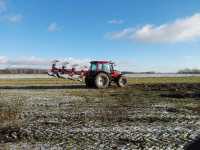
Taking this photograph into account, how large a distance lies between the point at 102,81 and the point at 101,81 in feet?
0.28

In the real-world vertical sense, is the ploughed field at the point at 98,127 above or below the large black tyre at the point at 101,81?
below

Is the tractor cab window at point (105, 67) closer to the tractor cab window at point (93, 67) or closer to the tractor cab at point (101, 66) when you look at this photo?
the tractor cab at point (101, 66)

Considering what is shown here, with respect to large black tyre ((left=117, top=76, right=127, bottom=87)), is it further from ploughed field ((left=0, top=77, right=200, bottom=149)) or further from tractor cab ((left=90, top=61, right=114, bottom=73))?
ploughed field ((left=0, top=77, right=200, bottom=149))

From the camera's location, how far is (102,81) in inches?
1159

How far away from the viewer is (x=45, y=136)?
30.7ft

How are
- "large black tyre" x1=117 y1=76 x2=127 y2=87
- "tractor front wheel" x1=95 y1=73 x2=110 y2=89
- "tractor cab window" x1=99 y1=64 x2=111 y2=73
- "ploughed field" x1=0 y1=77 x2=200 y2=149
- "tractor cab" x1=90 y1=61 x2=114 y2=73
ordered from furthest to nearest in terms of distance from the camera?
"large black tyre" x1=117 y1=76 x2=127 y2=87
"tractor cab window" x1=99 y1=64 x2=111 y2=73
"tractor cab" x1=90 y1=61 x2=114 y2=73
"tractor front wheel" x1=95 y1=73 x2=110 y2=89
"ploughed field" x1=0 y1=77 x2=200 y2=149

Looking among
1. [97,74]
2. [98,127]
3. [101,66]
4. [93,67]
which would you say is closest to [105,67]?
[101,66]

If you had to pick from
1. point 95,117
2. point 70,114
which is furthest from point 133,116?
point 70,114

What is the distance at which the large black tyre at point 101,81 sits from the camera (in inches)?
1146

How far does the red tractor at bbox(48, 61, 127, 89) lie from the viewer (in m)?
29.4

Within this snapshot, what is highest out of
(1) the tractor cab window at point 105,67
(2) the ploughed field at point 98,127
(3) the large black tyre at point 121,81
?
(1) the tractor cab window at point 105,67

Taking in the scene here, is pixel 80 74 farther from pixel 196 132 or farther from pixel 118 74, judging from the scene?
pixel 196 132

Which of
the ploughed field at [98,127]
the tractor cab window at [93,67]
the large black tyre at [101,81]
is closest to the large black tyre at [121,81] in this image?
the large black tyre at [101,81]

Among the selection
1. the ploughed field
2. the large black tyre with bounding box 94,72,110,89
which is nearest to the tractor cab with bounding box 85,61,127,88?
the large black tyre with bounding box 94,72,110,89
